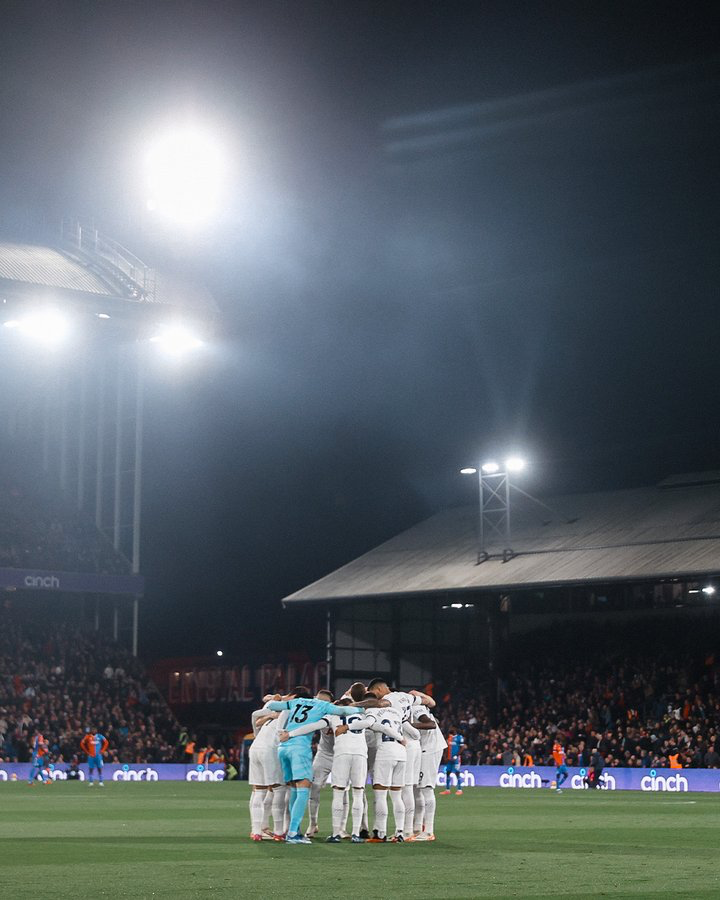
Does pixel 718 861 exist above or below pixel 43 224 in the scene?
below

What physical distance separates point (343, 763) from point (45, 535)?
47.1 m

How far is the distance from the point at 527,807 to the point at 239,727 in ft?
149

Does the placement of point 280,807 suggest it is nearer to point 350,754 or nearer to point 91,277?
point 350,754

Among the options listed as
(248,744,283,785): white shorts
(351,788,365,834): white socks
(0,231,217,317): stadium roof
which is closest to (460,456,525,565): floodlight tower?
(0,231,217,317): stadium roof

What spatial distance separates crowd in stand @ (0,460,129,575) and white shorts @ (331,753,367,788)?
43954 millimetres

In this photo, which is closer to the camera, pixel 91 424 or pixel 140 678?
pixel 140 678

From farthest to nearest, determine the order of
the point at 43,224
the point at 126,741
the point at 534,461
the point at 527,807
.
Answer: the point at 534,461 < the point at 126,741 < the point at 43,224 < the point at 527,807

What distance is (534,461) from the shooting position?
59312 millimetres

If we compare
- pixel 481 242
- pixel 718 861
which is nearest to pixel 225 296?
pixel 481 242

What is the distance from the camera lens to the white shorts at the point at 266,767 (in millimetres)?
18078

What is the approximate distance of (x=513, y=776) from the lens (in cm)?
4703

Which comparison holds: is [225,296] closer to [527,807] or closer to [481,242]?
[481,242]

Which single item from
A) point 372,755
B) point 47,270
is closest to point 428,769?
point 372,755

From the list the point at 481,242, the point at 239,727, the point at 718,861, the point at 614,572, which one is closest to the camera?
the point at 718,861
